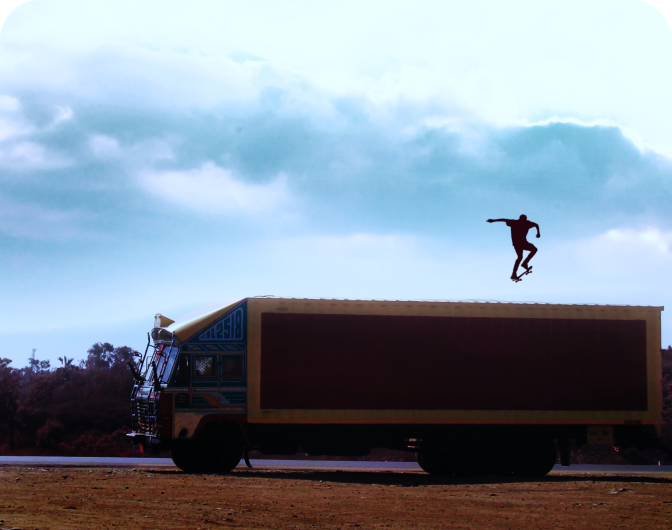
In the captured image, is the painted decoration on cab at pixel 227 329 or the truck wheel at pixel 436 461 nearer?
the painted decoration on cab at pixel 227 329

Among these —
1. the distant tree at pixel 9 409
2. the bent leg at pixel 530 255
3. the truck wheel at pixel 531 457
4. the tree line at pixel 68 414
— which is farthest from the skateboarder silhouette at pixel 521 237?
the distant tree at pixel 9 409

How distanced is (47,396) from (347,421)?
26.8 meters

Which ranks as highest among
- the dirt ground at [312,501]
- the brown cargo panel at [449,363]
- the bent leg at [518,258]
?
the bent leg at [518,258]

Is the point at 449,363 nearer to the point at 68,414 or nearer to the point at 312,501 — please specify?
the point at 312,501

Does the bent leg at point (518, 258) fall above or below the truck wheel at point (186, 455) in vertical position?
above

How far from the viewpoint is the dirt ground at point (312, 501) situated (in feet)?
39.5

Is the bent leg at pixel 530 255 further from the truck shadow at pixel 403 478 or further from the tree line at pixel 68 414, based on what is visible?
the tree line at pixel 68 414

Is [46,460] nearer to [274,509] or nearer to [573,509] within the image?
[274,509]

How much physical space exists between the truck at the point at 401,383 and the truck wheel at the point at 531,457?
0.10 ft

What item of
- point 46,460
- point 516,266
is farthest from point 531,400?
point 46,460

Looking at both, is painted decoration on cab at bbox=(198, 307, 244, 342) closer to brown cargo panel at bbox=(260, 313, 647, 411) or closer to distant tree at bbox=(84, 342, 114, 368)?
brown cargo panel at bbox=(260, 313, 647, 411)

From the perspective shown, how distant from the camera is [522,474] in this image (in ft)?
62.8

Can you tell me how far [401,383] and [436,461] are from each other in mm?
→ 2002

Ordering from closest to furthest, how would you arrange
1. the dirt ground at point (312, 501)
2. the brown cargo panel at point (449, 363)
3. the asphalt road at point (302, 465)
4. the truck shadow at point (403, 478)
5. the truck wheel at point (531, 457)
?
the dirt ground at point (312, 501) < the truck shadow at point (403, 478) < the brown cargo panel at point (449, 363) < the truck wheel at point (531, 457) < the asphalt road at point (302, 465)
